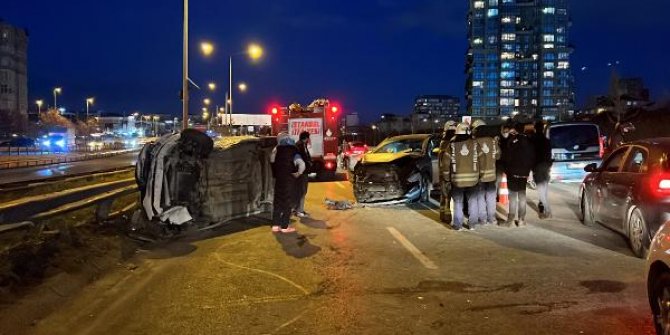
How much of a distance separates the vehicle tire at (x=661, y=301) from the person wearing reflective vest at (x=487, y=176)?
5915 mm

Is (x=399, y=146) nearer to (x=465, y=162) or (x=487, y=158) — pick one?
(x=487, y=158)

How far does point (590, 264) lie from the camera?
7.95 meters

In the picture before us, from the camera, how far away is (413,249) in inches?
362

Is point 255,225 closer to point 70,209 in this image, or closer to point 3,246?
point 70,209

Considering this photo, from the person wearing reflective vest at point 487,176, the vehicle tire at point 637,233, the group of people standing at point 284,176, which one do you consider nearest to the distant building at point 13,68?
the group of people standing at point 284,176

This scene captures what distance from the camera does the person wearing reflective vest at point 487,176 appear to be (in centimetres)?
1088

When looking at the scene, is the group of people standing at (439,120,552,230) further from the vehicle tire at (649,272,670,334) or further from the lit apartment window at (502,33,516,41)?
the lit apartment window at (502,33,516,41)

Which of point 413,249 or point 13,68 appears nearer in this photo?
point 413,249

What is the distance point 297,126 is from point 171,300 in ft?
58.8

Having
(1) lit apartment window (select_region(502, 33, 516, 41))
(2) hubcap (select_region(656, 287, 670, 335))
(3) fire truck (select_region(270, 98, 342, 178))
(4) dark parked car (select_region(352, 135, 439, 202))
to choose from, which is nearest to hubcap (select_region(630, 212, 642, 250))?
(2) hubcap (select_region(656, 287, 670, 335))

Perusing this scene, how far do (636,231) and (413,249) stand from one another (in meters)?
2.98

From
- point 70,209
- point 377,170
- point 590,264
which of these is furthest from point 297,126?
point 590,264

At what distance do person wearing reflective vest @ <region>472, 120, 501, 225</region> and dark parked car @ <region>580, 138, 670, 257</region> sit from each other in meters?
1.57

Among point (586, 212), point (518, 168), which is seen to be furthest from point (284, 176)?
point (586, 212)
